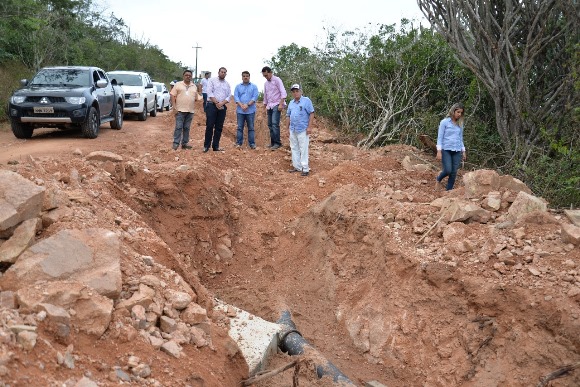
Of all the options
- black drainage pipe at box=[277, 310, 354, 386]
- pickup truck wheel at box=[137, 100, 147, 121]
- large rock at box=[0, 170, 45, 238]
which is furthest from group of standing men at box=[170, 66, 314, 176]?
pickup truck wheel at box=[137, 100, 147, 121]

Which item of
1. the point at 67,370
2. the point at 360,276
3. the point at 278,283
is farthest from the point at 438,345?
the point at 67,370

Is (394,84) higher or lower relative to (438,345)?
higher

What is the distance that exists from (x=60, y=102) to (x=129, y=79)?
6.49 meters

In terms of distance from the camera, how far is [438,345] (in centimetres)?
605

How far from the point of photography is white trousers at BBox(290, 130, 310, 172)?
9.77 meters

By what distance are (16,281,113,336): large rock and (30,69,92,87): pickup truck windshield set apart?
9.13 metres

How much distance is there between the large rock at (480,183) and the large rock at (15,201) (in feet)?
17.9

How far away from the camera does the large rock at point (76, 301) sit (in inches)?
133

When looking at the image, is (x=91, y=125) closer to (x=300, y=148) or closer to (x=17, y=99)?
(x=17, y=99)

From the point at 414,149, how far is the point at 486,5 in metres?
3.52

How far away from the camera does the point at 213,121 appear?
1020cm

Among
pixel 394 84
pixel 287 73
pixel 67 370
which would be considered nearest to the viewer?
pixel 67 370

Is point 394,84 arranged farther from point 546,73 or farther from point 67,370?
point 67,370

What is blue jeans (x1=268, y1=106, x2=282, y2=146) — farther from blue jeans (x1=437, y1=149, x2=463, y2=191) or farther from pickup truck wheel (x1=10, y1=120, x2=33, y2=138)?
pickup truck wheel (x1=10, y1=120, x2=33, y2=138)
